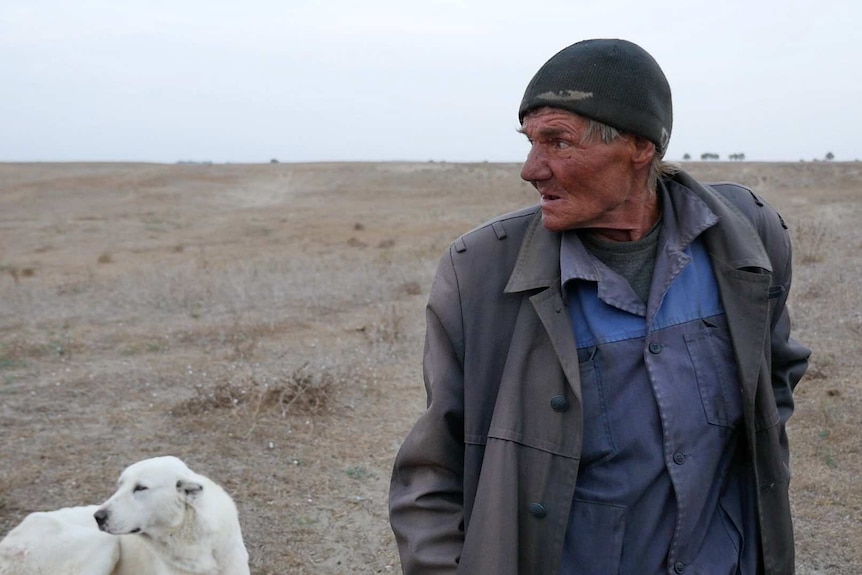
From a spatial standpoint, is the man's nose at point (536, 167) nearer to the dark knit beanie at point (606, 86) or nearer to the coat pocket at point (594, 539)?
the dark knit beanie at point (606, 86)

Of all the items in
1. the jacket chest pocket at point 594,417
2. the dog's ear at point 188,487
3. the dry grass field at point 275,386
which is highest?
the jacket chest pocket at point 594,417

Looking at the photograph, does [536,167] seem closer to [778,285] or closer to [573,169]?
[573,169]

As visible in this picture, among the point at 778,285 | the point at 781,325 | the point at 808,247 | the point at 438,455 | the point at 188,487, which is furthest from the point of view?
the point at 808,247

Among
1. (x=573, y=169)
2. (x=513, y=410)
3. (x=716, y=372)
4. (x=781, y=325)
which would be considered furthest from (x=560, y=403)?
(x=781, y=325)

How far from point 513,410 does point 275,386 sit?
5.23 meters

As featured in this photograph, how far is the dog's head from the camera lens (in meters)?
3.48

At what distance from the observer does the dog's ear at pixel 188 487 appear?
359cm

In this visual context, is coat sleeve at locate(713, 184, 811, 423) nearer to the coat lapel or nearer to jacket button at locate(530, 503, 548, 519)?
the coat lapel

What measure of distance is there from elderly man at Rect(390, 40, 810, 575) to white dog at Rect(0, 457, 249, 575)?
2.29 meters

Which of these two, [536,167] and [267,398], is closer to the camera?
[536,167]

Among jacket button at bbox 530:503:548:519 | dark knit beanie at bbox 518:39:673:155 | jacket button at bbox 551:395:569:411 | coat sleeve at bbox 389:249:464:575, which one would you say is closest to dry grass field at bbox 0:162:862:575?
coat sleeve at bbox 389:249:464:575

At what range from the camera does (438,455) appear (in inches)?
65.2

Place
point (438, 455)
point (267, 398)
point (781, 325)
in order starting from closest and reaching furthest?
1. point (438, 455)
2. point (781, 325)
3. point (267, 398)

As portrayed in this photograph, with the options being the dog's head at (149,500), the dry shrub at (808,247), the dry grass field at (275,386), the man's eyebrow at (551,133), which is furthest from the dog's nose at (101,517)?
the dry shrub at (808,247)
